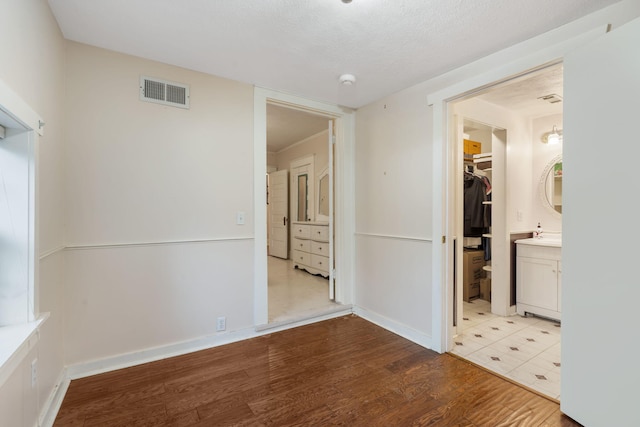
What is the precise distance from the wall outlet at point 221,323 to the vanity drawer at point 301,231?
2.66 m

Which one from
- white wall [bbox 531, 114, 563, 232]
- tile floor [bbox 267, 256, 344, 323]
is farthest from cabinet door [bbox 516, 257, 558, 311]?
tile floor [bbox 267, 256, 344, 323]

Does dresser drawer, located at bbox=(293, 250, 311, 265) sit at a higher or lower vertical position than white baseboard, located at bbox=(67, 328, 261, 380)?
higher

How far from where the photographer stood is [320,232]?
15.7 feet

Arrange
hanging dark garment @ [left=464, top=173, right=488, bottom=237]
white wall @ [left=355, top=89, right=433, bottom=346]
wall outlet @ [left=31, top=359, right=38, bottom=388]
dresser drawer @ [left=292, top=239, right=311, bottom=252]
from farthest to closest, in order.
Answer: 1. dresser drawer @ [left=292, top=239, right=311, bottom=252]
2. hanging dark garment @ [left=464, top=173, right=488, bottom=237]
3. white wall @ [left=355, top=89, right=433, bottom=346]
4. wall outlet @ [left=31, top=359, right=38, bottom=388]

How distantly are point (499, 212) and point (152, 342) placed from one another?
364cm

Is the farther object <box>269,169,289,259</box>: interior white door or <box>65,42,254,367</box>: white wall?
<box>269,169,289,259</box>: interior white door

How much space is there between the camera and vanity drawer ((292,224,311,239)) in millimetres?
5172

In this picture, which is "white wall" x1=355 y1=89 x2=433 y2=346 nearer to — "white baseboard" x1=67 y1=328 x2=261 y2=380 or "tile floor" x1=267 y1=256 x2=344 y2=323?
"tile floor" x1=267 y1=256 x2=344 y2=323

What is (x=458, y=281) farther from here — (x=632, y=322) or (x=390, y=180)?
(x=632, y=322)

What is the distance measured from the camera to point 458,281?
2723 millimetres

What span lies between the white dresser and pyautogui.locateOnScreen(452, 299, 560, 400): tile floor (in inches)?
84.3

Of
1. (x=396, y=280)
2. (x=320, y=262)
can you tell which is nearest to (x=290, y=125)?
(x=320, y=262)

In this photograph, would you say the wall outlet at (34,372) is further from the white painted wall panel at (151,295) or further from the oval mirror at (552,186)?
the oval mirror at (552,186)

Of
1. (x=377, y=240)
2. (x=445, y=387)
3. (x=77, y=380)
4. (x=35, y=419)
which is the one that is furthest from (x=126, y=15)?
(x=445, y=387)
